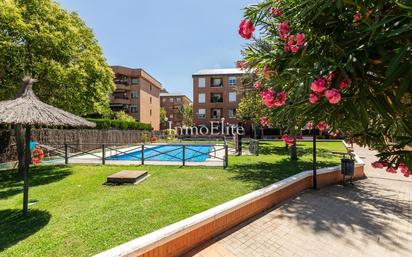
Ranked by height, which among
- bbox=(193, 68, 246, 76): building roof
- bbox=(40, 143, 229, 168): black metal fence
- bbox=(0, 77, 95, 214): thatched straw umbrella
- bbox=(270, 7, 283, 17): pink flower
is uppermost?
bbox=(193, 68, 246, 76): building roof

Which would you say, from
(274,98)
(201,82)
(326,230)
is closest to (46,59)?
(274,98)

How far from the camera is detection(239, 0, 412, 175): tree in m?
1.90

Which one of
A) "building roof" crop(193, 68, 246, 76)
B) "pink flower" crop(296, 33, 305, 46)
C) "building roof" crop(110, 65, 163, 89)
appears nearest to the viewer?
"pink flower" crop(296, 33, 305, 46)

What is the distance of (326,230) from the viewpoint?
4.57 meters

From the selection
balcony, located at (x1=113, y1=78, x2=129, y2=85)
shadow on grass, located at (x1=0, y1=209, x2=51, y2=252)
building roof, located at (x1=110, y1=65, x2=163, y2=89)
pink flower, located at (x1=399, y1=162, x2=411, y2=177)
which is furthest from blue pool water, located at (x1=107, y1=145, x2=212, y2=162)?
balcony, located at (x1=113, y1=78, x2=129, y2=85)

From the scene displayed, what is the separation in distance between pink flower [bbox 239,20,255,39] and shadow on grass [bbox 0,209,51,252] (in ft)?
17.1

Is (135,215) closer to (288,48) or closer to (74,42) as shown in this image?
(288,48)

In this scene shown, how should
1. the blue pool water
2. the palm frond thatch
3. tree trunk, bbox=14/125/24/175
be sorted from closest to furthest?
the palm frond thatch < tree trunk, bbox=14/125/24/175 < the blue pool water

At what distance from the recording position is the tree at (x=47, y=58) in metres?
8.09

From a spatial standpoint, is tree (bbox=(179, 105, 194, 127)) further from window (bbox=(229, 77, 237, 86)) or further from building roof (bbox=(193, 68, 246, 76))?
window (bbox=(229, 77, 237, 86))

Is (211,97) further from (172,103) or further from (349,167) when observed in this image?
(349,167)

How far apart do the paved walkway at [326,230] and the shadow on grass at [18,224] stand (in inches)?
127

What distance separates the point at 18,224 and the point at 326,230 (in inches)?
261

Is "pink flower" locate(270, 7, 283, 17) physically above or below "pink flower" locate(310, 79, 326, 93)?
above
